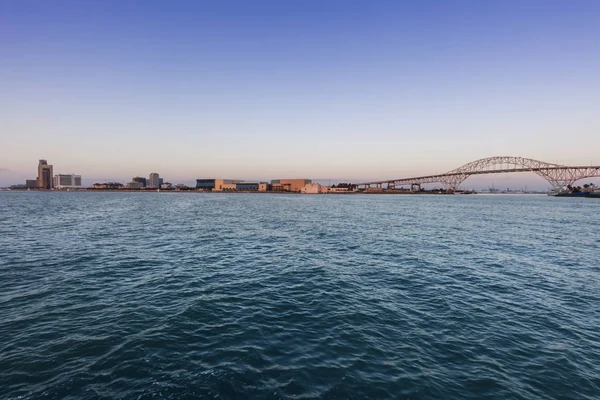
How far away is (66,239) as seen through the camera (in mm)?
32031

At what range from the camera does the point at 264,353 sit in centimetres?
Result: 1045

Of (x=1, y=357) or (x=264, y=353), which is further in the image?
(x=264, y=353)

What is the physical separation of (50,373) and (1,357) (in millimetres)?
2480

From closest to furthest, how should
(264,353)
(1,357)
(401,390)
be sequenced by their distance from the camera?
(401,390) → (1,357) → (264,353)

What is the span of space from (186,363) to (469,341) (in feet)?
35.9

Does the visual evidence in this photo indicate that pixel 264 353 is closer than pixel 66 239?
Yes

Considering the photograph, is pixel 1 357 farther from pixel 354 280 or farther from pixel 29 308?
pixel 354 280

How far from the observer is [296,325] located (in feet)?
41.9

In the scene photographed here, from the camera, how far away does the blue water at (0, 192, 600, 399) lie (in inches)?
347

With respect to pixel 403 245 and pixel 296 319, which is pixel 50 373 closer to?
pixel 296 319

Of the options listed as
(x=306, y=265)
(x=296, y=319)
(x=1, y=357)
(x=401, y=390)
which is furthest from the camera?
(x=306, y=265)

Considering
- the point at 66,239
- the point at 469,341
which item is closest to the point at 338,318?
the point at 469,341

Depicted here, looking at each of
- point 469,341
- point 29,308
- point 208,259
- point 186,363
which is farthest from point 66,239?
point 469,341

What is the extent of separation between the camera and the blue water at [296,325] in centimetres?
882
